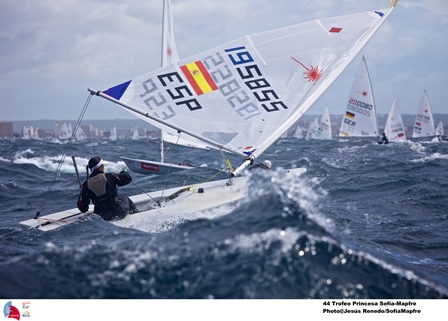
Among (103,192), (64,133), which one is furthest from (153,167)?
(64,133)

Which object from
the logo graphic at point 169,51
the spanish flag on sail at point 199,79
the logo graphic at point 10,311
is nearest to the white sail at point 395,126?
the logo graphic at point 169,51

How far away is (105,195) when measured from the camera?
504cm

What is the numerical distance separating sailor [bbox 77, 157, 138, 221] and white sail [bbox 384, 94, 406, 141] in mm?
25377

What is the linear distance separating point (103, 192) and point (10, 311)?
238cm

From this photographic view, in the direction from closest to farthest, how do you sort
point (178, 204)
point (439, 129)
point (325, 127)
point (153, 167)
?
1. point (178, 204)
2. point (153, 167)
3. point (439, 129)
4. point (325, 127)

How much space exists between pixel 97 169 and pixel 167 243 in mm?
2537

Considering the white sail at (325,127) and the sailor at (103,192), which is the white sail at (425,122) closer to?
the white sail at (325,127)

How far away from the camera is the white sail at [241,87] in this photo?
20.0 ft

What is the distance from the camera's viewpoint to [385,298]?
2.52 meters

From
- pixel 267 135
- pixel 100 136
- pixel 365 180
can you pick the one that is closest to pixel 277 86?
pixel 267 135

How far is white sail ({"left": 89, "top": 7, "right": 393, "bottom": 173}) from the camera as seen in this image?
609cm

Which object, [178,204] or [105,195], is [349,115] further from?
[105,195]

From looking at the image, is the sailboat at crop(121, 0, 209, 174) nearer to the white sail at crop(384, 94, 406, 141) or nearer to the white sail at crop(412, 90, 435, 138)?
the white sail at crop(384, 94, 406, 141)

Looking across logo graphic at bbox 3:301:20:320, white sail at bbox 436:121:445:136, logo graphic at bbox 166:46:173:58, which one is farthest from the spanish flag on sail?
white sail at bbox 436:121:445:136
